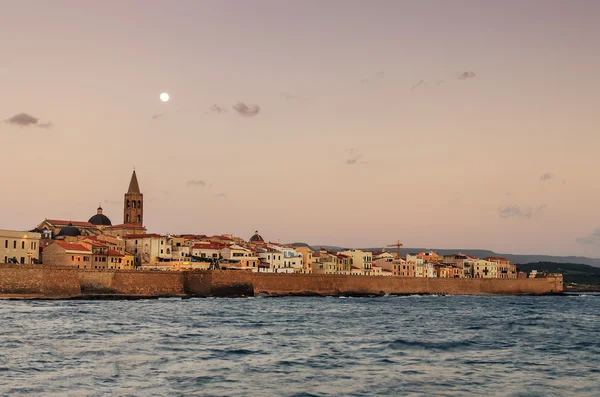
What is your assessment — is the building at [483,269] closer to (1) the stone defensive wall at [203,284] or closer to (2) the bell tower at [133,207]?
(1) the stone defensive wall at [203,284]

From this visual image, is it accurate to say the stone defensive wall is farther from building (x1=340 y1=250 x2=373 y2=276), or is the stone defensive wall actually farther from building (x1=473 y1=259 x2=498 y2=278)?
building (x1=473 y1=259 x2=498 y2=278)

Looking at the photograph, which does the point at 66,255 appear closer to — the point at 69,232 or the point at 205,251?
the point at 69,232

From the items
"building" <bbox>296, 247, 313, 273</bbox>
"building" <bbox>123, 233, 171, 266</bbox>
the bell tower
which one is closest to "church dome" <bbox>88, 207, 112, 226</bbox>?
the bell tower

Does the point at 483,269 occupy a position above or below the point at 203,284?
above

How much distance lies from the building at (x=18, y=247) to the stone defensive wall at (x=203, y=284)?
1094 cm

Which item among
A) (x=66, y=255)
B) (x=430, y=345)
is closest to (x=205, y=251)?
(x=66, y=255)

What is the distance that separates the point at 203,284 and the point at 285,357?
6189cm

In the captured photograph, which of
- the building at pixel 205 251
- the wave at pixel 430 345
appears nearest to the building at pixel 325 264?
the building at pixel 205 251

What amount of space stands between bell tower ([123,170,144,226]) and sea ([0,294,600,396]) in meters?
93.5

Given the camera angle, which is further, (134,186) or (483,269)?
(483,269)

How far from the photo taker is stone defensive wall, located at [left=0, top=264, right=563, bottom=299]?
251ft

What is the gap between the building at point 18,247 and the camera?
8612cm

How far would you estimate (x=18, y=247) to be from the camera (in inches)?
3457

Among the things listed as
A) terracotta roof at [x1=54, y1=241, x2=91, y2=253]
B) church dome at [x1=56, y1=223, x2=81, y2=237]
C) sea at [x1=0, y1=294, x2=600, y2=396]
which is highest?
church dome at [x1=56, y1=223, x2=81, y2=237]
